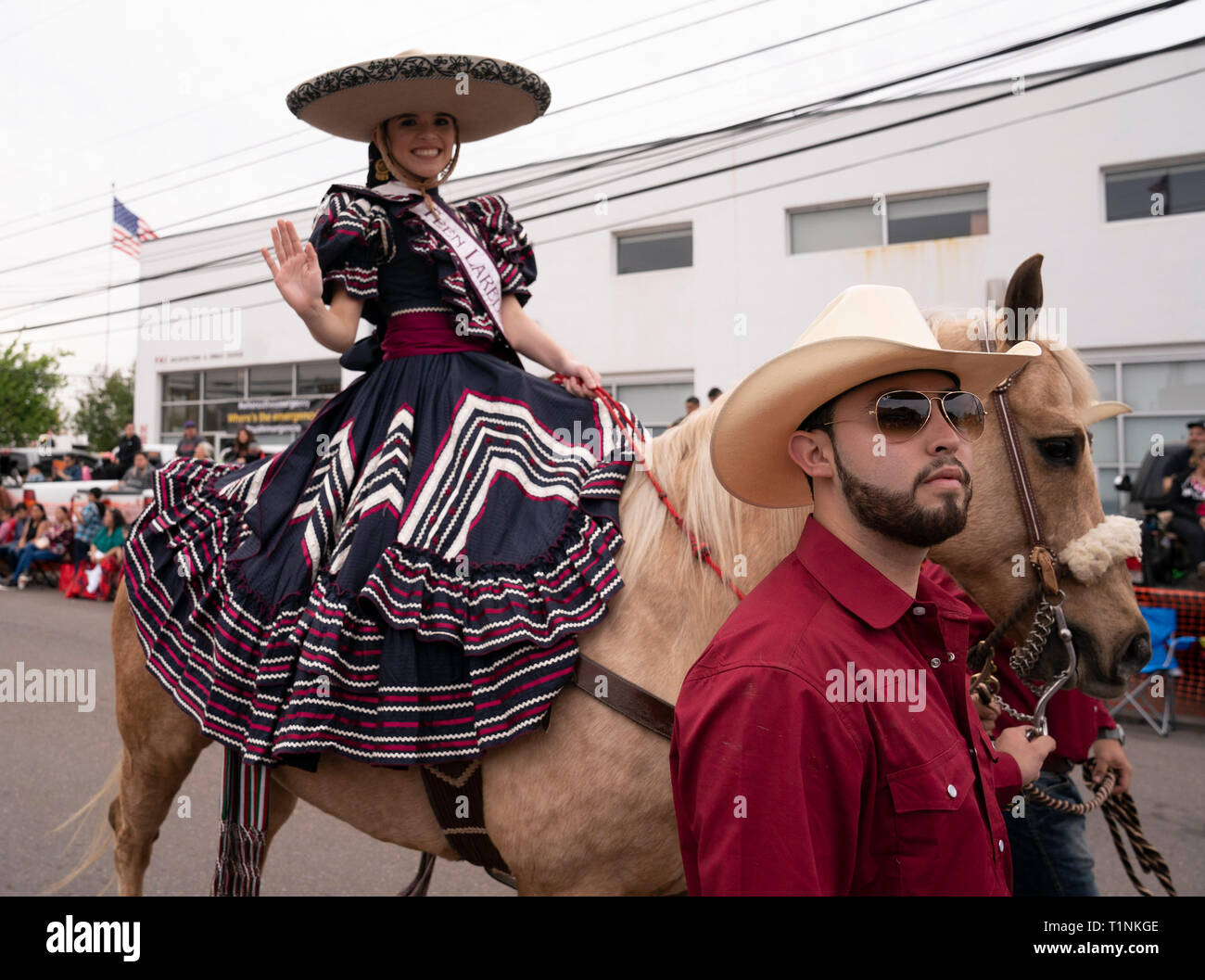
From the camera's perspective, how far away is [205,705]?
232 centimetres

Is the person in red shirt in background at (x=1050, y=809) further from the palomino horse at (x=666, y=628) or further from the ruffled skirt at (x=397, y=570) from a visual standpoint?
the ruffled skirt at (x=397, y=570)

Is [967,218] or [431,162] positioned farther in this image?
[967,218]

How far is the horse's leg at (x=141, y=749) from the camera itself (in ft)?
9.23

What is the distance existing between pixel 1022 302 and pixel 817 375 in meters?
0.96

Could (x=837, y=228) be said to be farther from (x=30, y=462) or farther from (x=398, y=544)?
(x=30, y=462)

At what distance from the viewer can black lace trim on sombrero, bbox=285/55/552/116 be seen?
8.16ft

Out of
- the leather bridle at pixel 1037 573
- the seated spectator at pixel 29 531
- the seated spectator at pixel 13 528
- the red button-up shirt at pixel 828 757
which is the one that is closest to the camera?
the red button-up shirt at pixel 828 757

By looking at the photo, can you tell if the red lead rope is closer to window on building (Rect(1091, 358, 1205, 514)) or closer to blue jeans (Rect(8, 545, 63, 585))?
window on building (Rect(1091, 358, 1205, 514))

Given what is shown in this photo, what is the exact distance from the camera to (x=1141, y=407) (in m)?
12.0

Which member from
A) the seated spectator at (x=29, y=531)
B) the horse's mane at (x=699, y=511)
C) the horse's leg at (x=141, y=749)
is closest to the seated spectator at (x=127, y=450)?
the seated spectator at (x=29, y=531)

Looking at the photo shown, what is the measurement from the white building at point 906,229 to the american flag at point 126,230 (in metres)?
6.49

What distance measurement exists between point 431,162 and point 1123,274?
40.1 feet
